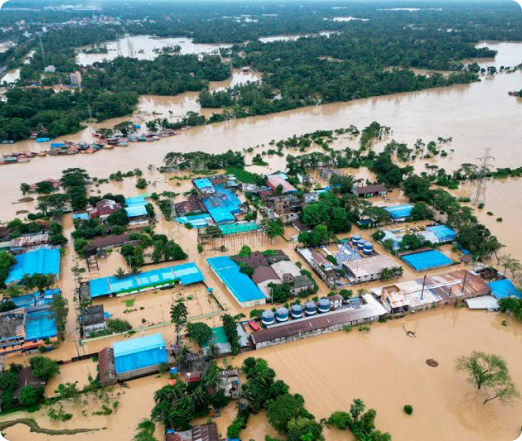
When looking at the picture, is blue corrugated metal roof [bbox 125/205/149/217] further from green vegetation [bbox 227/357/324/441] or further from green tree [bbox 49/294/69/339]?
green vegetation [bbox 227/357/324/441]

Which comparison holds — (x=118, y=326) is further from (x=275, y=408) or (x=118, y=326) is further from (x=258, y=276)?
(x=275, y=408)

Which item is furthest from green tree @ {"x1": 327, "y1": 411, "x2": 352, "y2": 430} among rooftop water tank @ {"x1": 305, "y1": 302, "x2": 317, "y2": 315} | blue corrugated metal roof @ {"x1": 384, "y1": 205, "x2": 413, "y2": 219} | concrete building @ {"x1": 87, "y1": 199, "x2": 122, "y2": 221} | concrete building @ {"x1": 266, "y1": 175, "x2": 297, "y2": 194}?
concrete building @ {"x1": 87, "y1": 199, "x2": 122, "y2": 221}

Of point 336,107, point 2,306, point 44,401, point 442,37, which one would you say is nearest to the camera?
point 44,401

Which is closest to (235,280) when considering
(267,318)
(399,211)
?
(267,318)

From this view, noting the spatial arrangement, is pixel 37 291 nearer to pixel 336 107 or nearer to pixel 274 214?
pixel 274 214

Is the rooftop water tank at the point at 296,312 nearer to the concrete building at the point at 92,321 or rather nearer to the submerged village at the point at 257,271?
the submerged village at the point at 257,271

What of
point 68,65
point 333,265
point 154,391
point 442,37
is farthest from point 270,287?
point 442,37
